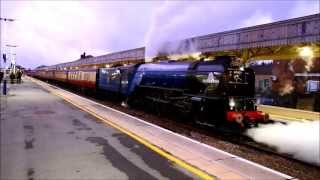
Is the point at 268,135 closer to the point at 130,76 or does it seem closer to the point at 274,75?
the point at 130,76

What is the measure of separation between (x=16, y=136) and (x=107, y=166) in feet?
13.6

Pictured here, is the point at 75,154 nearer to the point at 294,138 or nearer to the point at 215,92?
the point at 215,92

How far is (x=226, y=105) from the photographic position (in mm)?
14703

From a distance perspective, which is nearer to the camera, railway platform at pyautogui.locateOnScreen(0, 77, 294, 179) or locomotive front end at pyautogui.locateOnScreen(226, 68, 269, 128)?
railway platform at pyautogui.locateOnScreen(0, 77, 294, 179)

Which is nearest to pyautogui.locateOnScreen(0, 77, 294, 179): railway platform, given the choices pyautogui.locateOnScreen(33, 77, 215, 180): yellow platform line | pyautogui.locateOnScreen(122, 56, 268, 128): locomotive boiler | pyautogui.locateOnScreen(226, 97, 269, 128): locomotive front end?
pyautogui.locateOnScreen(33, 77, 215, 180): yellow platform line

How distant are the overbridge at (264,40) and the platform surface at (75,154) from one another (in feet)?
33.6

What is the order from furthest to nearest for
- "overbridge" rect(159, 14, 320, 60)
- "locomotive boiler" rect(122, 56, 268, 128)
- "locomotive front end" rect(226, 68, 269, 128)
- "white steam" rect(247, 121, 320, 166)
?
"overbridge" rect(159, 14, 320, 60) → "locomotive boiler" rect(122, 56, 268, 128) → "locomotive front end" rect(226, 68, 269, 128) → "white steam" rect(247, 121, 320, 166)

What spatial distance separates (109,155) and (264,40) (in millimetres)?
13367

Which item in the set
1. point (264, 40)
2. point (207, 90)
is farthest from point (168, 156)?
point (264, 40)

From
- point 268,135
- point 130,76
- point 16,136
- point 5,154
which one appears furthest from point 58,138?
point 130,76

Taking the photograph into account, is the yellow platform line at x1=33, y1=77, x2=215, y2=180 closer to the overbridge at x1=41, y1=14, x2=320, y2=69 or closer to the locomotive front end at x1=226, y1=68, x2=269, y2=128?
the locomotive front end at x1=226, y1=68, x2=269, y2=128

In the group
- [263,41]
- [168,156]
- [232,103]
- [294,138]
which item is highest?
[263,41]

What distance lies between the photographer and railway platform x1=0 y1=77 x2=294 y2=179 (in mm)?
7312

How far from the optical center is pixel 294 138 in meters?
13.4
